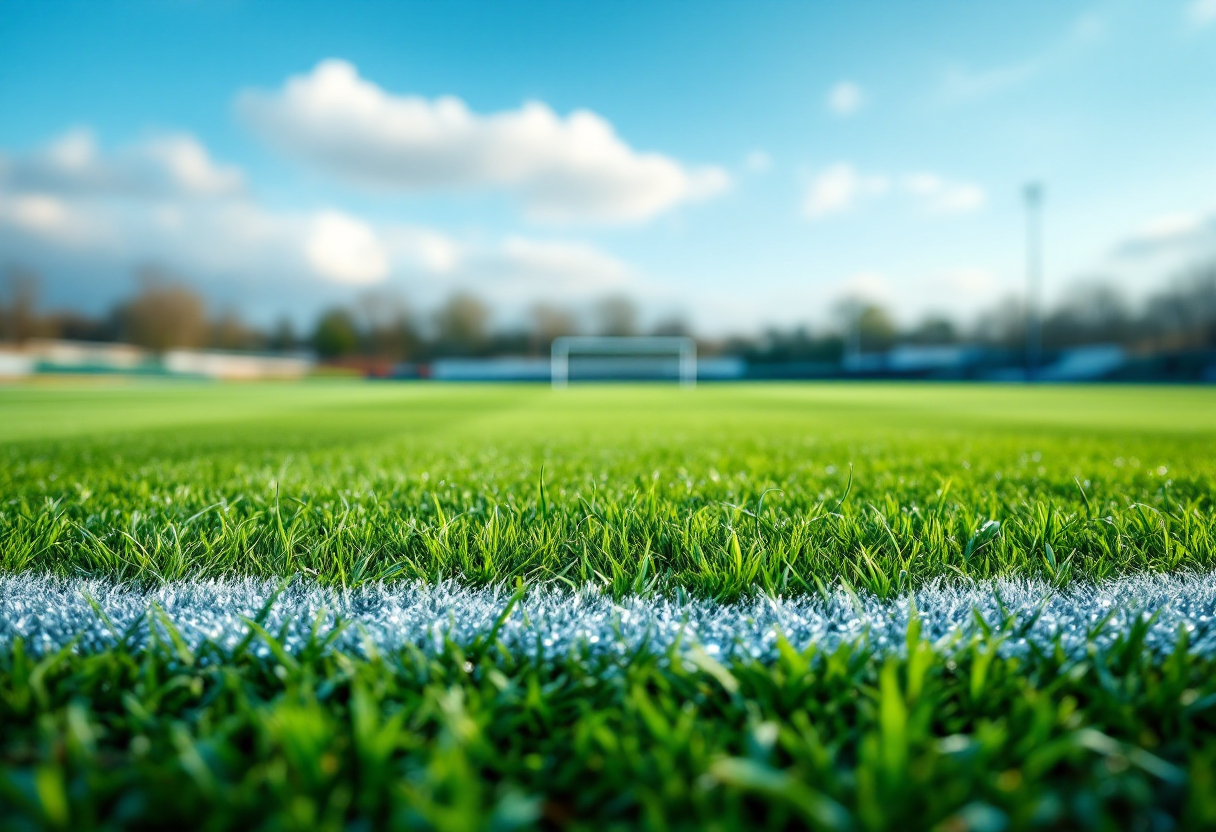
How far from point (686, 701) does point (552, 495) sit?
5.52ft

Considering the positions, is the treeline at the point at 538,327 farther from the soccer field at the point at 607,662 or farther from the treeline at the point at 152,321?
the soccer field at the point at 607,662

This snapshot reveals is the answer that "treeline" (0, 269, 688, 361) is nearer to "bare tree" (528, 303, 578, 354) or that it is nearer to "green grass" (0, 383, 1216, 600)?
"bare tree" (528, 303, 578, 354)

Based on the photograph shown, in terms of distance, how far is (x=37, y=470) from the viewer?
150 inches

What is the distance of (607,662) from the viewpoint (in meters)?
1.24

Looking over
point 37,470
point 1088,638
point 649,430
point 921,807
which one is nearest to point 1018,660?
point 1088,638

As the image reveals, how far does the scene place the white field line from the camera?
1301mm

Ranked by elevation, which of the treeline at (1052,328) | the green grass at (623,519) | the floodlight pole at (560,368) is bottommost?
the green grass at (623,519)

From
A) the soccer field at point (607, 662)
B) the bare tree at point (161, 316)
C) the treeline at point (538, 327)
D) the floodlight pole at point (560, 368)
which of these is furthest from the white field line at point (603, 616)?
the bare tree at point (161, 316)

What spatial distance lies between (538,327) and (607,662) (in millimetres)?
64019

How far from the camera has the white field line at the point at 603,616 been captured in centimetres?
130

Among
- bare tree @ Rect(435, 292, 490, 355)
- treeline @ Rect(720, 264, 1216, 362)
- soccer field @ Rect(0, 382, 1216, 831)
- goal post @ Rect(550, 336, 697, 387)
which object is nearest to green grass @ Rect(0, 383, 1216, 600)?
soccer field @ Rect(0, 382, 1216, 831)

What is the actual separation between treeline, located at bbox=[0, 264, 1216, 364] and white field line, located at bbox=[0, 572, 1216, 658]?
58.7 meters

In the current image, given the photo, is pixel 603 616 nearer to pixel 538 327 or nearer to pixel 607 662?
pixel 607 662

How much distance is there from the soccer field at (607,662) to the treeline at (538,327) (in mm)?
58353
